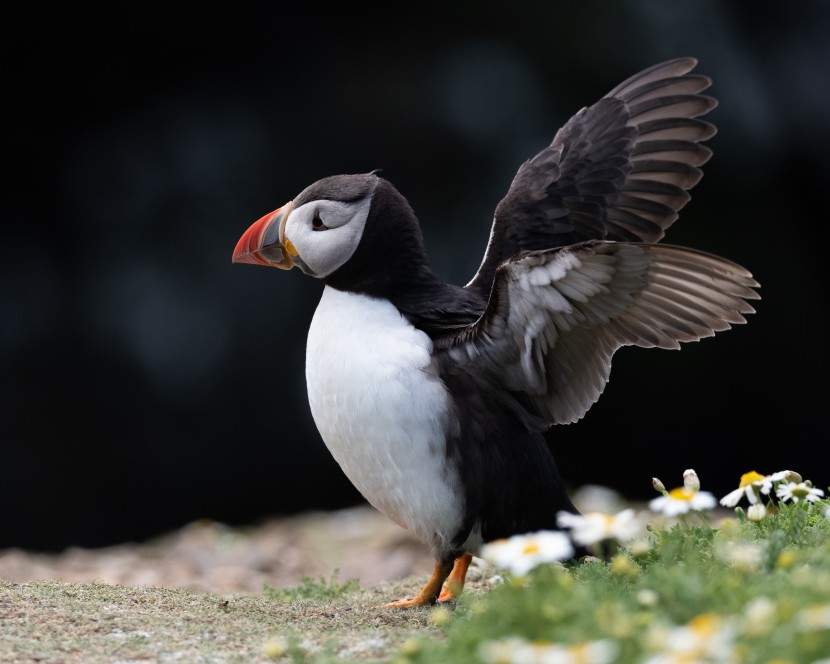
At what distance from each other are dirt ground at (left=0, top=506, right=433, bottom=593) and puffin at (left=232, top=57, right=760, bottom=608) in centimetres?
147

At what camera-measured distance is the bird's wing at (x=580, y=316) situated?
337 centimetres

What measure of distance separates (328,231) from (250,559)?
9.28 feet

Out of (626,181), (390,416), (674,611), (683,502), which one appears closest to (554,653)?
(674,611)

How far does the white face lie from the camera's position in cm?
399

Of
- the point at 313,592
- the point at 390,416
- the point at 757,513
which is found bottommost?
the point at 313,592

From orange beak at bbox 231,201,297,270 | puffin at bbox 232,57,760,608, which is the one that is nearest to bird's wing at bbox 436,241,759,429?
puffin at bbox 232,57,760,608

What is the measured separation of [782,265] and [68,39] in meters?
5.88

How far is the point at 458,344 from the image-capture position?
3.77m

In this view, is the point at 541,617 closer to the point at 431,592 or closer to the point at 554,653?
the point at 554,653

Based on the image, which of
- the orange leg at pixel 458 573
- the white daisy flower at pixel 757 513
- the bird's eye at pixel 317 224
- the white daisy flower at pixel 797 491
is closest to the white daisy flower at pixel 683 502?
the white daisy flower at pixel 757 513

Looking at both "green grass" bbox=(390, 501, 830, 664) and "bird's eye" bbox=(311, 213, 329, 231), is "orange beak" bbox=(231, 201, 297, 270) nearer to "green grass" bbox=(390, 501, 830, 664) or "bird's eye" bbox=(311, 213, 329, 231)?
"bird's eye" bbox=(311, 213, 329, 231)

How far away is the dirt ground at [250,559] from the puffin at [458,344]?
147 centimetres

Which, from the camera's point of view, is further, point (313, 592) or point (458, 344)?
point (313, 592)

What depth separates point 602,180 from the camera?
4715 mm
